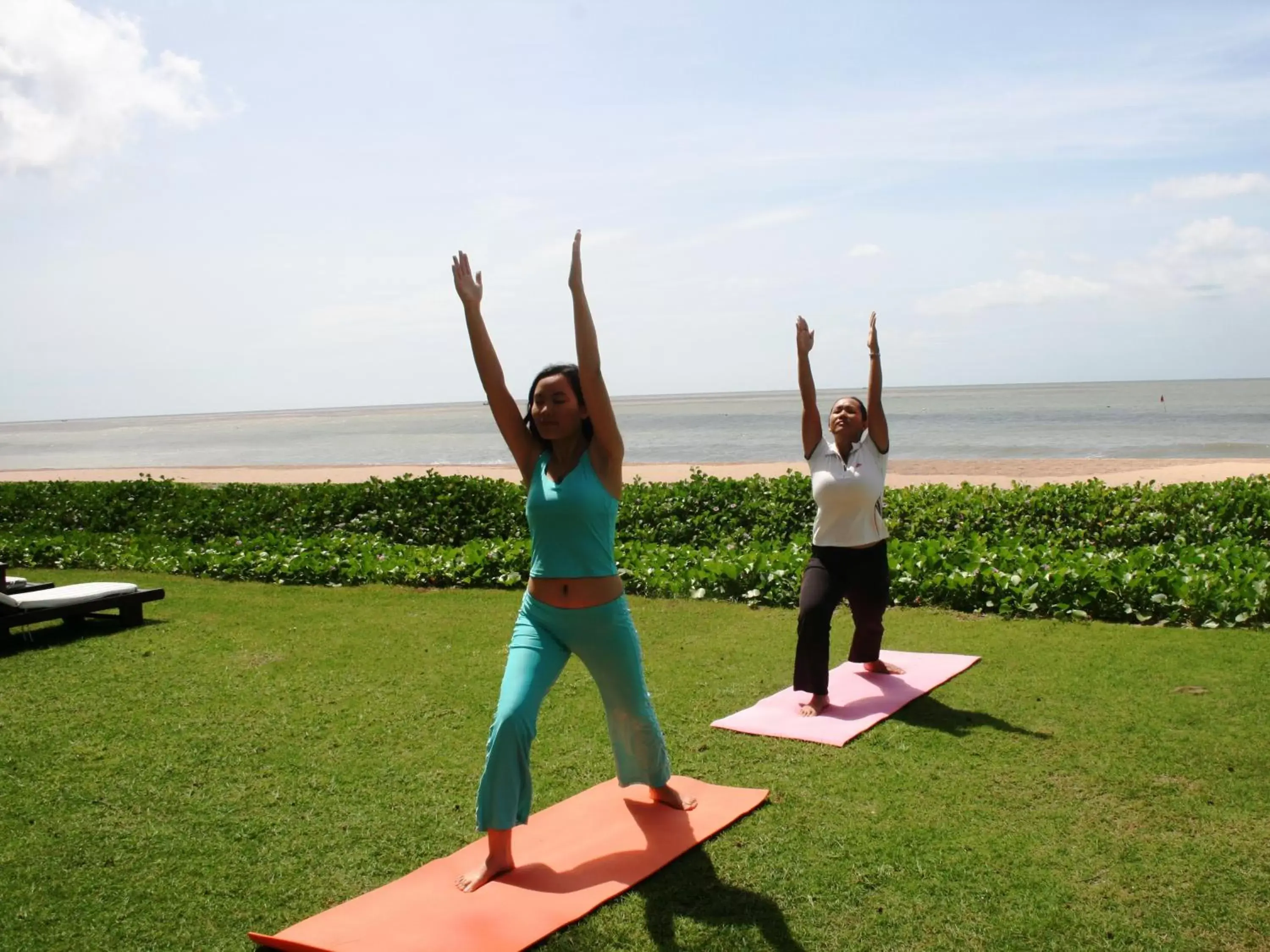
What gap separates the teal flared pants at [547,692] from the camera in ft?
13.7

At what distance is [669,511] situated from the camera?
1336 cm

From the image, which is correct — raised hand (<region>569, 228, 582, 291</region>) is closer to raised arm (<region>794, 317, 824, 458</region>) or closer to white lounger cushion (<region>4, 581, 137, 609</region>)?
raised arm (<region>794, 317, 824, 458</region>)

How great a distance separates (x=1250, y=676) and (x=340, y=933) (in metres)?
5.67

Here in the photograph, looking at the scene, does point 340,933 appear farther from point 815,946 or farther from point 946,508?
point 946,508

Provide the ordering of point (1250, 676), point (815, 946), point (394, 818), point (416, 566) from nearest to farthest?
point (815, 946), point (394, 818), point (1250, 676), point (416, 566)

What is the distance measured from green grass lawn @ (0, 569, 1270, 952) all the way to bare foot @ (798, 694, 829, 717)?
1.42 ft

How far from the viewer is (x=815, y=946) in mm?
3775

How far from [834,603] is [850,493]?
2.22 ft

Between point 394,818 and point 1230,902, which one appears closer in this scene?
point 1230,902

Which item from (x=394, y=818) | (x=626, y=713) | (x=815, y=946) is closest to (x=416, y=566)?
(x=394, y=818)

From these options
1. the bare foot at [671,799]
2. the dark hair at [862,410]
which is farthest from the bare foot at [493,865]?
the dark hair at [862,410]

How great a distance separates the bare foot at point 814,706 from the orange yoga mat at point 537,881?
1.22m

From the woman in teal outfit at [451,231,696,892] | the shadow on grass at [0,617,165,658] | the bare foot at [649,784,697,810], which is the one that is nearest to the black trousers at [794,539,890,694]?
the bare foot at [649,784,697,810]

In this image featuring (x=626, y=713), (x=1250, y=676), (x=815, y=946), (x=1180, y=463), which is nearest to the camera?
(x=815, y=946)
